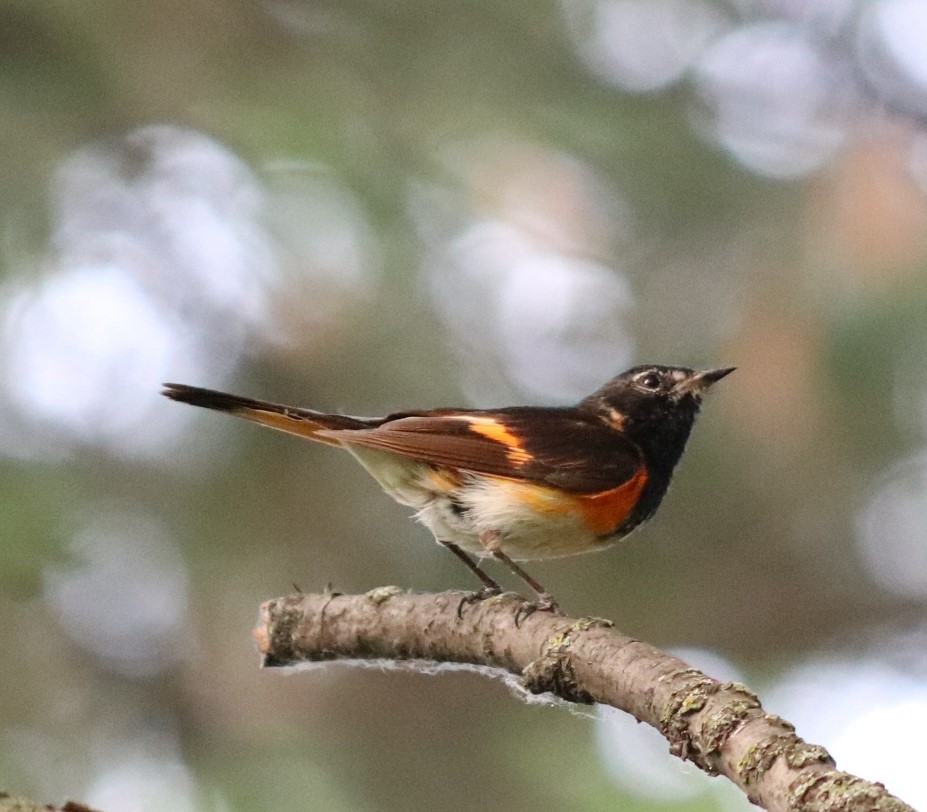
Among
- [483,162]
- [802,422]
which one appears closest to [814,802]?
[483,162]

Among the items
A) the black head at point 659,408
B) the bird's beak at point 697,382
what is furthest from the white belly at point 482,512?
the bird's beak at point 697,382

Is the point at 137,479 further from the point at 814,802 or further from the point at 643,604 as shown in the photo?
the point at 814,802

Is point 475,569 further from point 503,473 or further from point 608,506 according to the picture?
point 608,506

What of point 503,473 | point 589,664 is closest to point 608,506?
point 503,473

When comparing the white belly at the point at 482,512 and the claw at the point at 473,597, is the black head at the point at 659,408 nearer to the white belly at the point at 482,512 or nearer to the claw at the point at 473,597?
the white belly at the point at 482,512

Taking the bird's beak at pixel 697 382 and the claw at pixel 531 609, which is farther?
the bird's beak at pixel 697 382

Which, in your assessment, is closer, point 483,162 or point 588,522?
point 588,522

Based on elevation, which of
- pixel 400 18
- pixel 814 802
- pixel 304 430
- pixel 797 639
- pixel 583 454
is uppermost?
pixel 400 18
